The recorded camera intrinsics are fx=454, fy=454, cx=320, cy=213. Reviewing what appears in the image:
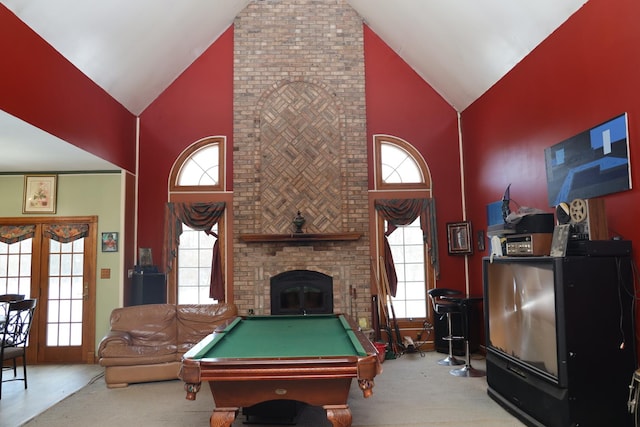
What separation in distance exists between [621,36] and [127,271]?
6.39 meters

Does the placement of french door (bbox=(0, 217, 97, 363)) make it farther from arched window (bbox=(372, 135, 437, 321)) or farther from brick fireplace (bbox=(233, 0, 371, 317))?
arched window (bbox=(372, 135, 437, 321))

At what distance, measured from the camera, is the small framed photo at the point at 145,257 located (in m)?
6.71

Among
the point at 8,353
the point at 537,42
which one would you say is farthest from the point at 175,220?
the point at 537,42

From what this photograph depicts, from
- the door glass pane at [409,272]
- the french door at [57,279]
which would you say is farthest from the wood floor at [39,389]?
the door glass pane at [409,272]

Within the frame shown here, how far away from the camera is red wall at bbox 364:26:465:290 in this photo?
7184 mm

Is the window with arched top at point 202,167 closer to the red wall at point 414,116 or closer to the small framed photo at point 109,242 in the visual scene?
the small framed photo at point 109,242

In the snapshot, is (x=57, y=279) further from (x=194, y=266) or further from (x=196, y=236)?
(x=196, y=236)

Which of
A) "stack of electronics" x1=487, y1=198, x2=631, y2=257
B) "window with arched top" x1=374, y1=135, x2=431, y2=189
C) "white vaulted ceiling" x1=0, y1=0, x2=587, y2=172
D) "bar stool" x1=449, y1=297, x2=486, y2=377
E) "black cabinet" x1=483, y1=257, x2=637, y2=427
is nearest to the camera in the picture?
"black cabinet" x1=483, y1=257, x2=637, y2=427

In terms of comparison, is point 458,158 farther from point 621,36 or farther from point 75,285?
point 75,285

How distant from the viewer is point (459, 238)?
6883 millimetres

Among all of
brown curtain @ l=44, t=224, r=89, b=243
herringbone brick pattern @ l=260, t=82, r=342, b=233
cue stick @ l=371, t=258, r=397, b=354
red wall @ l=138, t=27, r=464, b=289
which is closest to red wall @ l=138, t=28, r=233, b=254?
red wall @ l=138, t=27, r=464, b=289

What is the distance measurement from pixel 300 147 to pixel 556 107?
370cm

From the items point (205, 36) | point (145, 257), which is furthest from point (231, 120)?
point (145, 257)

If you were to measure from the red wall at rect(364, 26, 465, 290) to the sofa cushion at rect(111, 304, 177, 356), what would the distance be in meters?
3.56
